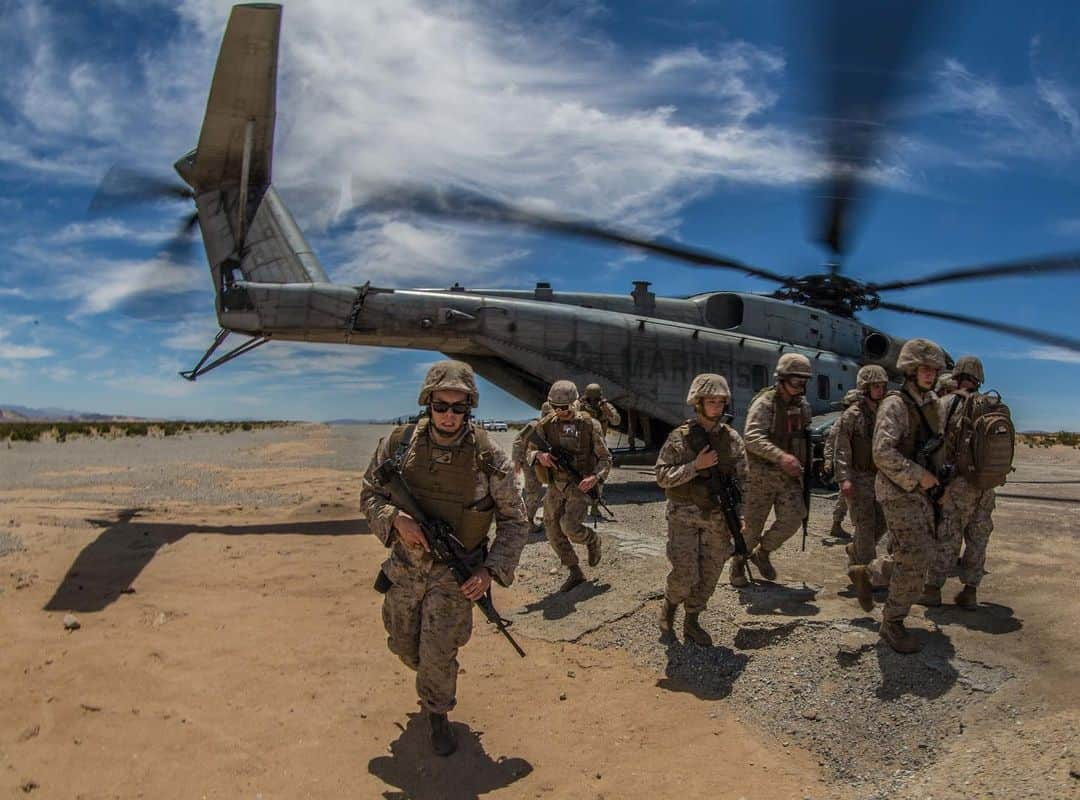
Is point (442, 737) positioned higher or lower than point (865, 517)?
lower

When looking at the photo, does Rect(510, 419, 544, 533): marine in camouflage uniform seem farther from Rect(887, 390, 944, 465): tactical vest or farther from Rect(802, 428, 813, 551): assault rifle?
Rect(887, 390, 944, 465): tactical vest

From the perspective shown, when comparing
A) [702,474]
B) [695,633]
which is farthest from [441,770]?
[702,474]

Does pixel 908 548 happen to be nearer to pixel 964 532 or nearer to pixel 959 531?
pixel 959 531

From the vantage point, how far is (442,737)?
3.61m

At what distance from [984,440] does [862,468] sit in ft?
3.60

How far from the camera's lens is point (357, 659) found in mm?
4875

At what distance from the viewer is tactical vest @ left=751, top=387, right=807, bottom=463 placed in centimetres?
564

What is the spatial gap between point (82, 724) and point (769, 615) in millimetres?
4290

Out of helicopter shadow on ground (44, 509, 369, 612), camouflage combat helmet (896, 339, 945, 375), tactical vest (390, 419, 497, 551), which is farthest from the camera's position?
helicopter shadow on ground (44, 509, 369, 612)

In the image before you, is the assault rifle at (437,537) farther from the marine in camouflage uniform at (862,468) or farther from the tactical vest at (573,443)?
the marine in camouflage uniform at (862,468)

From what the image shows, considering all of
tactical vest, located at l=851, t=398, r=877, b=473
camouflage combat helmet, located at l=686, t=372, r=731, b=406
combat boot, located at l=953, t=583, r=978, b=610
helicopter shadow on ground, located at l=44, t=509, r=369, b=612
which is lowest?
helicopter shadow on ground, located at l=44, t=509, r=369, b=612

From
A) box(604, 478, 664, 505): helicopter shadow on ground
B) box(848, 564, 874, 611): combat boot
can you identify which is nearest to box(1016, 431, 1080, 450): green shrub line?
box(604, 478, 664, 505): helicopter shadow on ground

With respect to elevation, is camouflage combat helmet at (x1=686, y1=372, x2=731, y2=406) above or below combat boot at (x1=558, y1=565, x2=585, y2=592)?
above

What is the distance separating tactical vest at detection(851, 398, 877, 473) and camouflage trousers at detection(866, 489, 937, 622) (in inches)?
59.9
